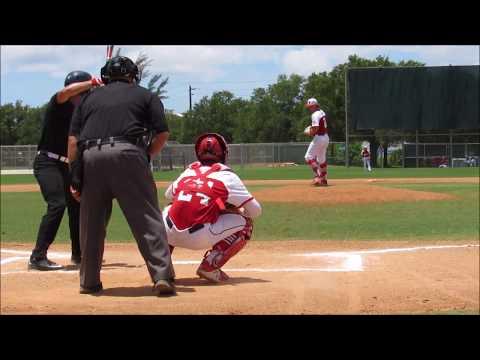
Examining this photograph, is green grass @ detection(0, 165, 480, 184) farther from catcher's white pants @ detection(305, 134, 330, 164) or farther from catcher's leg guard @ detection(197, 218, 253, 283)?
catcher's leg guard @ detection(197, 218, 253, 283)

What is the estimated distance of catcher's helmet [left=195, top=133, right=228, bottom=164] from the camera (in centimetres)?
614

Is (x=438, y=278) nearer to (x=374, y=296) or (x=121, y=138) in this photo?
(x=374, y=296)

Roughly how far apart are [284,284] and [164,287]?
Answer: 1.26 metres

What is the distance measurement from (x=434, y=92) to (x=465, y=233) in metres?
22.4

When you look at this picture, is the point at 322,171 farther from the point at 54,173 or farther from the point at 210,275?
the point at 210,275

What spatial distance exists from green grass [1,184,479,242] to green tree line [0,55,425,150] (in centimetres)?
2411

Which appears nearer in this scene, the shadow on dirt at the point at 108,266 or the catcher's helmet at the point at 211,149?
the catcher's helmet at the point at 211,149

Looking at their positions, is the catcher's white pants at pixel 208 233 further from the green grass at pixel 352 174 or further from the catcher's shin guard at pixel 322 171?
the green grass at pixel 352 174

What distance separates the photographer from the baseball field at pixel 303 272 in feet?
16.6

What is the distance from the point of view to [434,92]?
1245 inches

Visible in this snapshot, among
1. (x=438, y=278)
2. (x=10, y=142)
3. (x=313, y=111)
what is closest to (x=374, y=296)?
(x=438, y=278)

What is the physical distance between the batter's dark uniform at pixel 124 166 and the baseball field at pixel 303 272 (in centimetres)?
47

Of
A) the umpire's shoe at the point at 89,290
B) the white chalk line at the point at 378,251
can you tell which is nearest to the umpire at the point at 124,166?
the umpire's shoe at the point at 89,290

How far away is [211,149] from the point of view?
6.14 m
